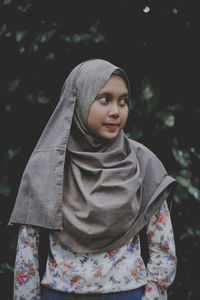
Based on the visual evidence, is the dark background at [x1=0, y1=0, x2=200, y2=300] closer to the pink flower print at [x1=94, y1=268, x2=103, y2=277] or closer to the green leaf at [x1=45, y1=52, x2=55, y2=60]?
the green leaf at [x1=45, y1=52, x2=55, y2=60]

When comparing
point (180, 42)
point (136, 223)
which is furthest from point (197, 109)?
point (136, 223)

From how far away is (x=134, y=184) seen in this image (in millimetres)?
1924

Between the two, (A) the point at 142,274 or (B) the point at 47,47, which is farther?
(B) the point at 47,47

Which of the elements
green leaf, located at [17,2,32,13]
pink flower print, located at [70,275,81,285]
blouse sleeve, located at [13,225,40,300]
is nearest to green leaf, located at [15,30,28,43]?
green leaf, located at [17,2,32,13]

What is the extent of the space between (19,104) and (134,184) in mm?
1489

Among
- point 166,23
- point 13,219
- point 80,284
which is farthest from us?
point 166,23

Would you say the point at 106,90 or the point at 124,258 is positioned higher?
the point at 106,90

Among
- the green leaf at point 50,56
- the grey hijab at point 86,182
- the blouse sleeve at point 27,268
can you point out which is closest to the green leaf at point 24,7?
the green leaf at point 50,56

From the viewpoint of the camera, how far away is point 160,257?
1963 mm

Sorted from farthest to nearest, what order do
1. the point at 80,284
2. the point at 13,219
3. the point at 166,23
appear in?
1. the point at 166,23
2. the point at 13,219
3. the point at 80,284

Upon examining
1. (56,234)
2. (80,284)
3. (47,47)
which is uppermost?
(47,47)

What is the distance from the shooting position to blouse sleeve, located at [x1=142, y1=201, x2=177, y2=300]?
194 centimetres

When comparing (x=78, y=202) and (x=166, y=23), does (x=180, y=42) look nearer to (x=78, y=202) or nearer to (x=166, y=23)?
(x=166, y=23)

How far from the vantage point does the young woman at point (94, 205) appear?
1865 millimetres
